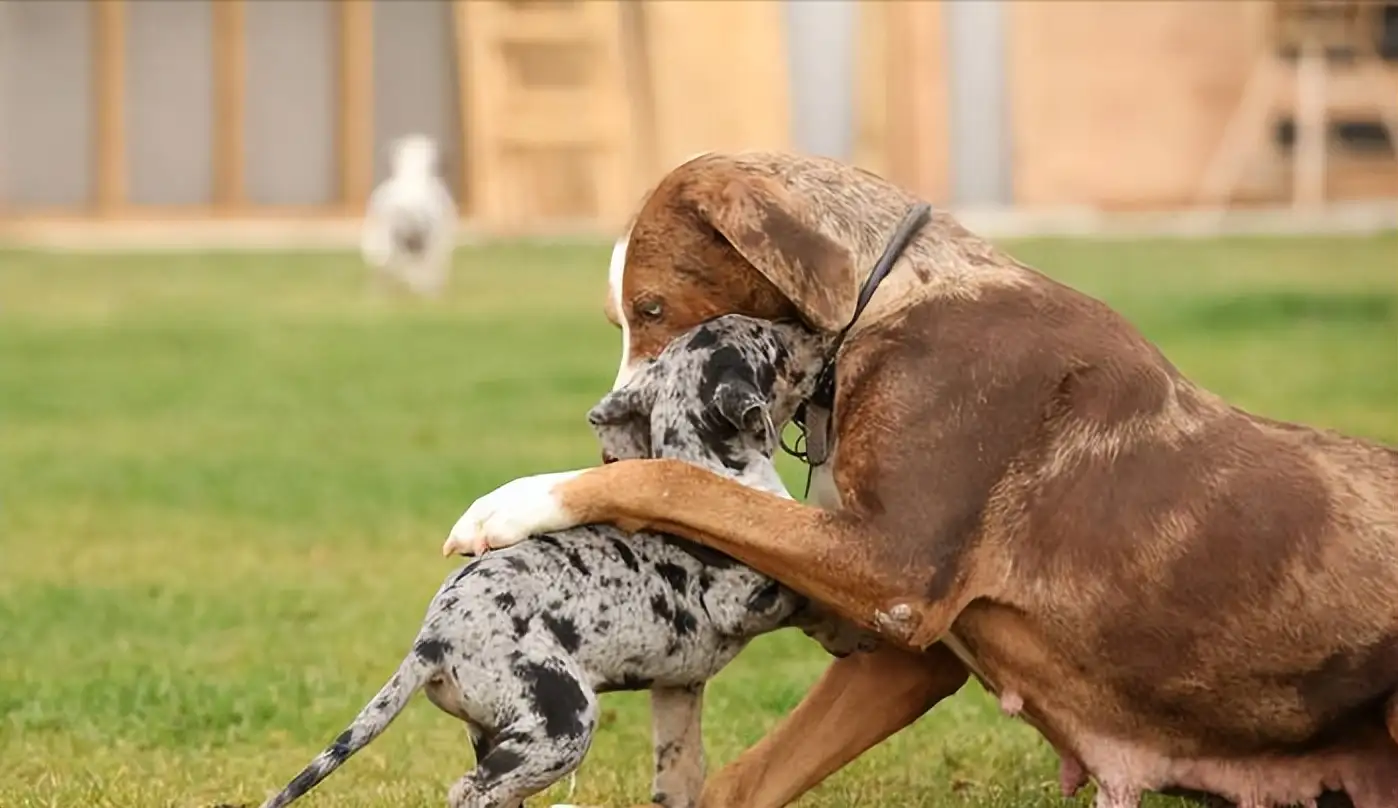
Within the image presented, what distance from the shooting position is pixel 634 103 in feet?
86.3

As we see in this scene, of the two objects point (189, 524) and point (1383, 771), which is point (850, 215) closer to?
point (1383, 771)

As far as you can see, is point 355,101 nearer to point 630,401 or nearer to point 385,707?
point 630,401

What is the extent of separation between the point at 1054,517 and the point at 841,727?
2.14 feet

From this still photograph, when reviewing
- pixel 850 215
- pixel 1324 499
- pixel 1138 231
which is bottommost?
pixel 1138 231

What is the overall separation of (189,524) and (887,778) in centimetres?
431

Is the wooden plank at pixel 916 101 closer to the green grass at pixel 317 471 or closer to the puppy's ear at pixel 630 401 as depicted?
the green grass at pixel 317 471

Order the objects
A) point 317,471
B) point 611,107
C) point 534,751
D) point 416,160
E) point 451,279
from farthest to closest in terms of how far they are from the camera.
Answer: point 611,107 < point 416,160 < point 451,279 < point 317,471 < point 534,751

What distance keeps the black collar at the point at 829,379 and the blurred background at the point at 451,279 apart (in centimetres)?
96

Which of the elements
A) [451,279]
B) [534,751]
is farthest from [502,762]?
[451,279]

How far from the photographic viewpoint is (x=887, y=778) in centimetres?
548

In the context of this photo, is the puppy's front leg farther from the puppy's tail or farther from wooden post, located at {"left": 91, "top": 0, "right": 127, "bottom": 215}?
wooden post, located at {"left": 91, "top": 0, "right": 127, "bottom": 215}

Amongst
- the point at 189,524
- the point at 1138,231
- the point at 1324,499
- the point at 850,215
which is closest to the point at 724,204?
the point at 850,215

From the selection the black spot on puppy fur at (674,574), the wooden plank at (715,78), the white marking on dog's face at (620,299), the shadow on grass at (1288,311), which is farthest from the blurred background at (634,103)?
the black spot on puppy fur at (674,574)

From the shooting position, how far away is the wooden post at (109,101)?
2680cm
